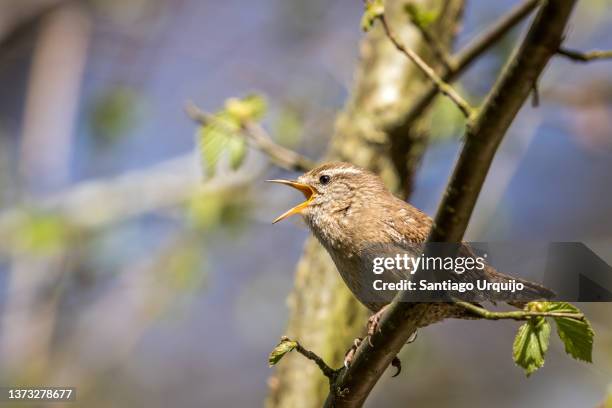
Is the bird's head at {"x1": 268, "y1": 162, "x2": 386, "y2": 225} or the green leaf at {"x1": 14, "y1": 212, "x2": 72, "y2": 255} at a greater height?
the green leaf at {"x1": 14, "y1": 212, "x2": 72, "y2": 255}

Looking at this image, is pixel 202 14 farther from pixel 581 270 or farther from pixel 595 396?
pixel 581 270

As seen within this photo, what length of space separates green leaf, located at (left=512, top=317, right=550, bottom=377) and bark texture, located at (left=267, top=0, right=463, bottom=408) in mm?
1784

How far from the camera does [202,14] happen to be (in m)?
10.5

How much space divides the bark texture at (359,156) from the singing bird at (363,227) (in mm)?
569

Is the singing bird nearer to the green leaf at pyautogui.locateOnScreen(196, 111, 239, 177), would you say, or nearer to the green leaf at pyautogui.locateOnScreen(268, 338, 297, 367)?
the green leaf at pyautogui.locateOnScreen(268, 338, 297, 367)

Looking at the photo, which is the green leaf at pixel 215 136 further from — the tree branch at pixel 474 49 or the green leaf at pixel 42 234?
the green leaf at pixel 42 234

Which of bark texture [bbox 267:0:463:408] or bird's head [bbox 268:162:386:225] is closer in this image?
bird's head [bbox 268:162:386:225]

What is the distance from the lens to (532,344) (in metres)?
2.34

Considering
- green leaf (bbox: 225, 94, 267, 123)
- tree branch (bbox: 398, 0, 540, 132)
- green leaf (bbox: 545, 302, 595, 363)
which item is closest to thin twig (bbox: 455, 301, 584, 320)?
green leaf (bbox: 545, 302, 595, 363)

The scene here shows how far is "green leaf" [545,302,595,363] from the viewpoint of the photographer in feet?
7.52

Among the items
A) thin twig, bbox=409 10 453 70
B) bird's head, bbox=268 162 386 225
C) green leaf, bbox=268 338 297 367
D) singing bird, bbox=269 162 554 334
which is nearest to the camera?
green leaf, bbox=268 338 297 367

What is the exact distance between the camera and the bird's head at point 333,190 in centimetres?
359

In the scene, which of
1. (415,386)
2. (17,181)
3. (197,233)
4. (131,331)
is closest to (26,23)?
(17,181)

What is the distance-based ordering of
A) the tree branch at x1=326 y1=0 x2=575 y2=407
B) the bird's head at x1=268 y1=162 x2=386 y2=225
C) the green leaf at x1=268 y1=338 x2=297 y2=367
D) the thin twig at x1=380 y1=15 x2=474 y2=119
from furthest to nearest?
1. the bird's head at x1=268 y1=162 x2=386 y2=225
2. the thin twig at x1=380 y1=15 x2=474 y2=119
3. the green leaf at x1=268 y1=338 x2=297 y2=367
4. the tree branch at x1=326 y1=0 x2=575 y2=407
